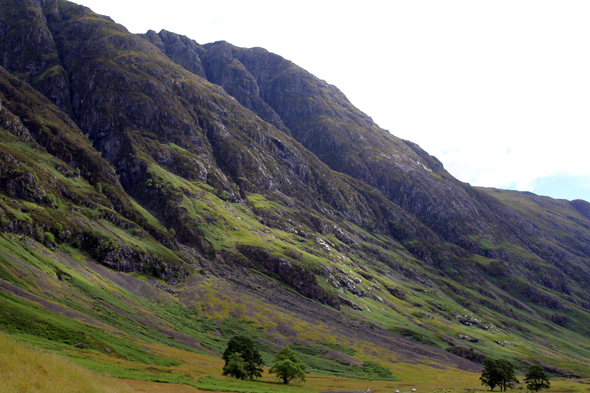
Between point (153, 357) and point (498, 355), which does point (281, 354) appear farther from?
point (498, 355)

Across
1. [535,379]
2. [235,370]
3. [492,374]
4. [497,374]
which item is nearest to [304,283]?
[492,374]

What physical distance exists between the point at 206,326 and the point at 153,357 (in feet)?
214

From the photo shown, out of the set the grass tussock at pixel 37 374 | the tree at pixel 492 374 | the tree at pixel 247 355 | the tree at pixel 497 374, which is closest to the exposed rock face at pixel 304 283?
the tree at pixel 497 374

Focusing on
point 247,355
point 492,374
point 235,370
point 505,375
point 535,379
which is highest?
point 535,379

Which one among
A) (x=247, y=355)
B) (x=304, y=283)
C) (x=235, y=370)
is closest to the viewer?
(x=235, y=370)

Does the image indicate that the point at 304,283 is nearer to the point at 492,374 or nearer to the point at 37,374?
the point at 492,374

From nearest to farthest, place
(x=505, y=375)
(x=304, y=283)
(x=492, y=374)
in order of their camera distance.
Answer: (x=505, y=375)
(x=492, y=374)
(x=304, y=283)

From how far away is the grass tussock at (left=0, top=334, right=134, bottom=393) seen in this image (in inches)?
667

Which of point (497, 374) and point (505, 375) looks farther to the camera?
point (505, 375)

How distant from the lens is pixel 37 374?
18625 mm

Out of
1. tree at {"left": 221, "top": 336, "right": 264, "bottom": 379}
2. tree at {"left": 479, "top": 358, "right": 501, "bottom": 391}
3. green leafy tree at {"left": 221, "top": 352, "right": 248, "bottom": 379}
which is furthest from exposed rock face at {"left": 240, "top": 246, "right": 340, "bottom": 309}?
green leafy tree at {"left": 221, "top": 352, "right": 248, "bottom": 379}

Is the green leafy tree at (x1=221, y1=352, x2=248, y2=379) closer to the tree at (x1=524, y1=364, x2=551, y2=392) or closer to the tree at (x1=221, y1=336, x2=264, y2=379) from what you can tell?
the tree at (x1=221, y1=336, x2=264, y2=379)

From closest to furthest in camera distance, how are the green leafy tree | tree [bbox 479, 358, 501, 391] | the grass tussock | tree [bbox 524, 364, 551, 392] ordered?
the grass tussock → the green leafy tree → tree [bbox 479, 358, 501, 391] → tree [bbox 524, 364, 551, 392]

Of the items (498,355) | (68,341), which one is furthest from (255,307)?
(498,355)
